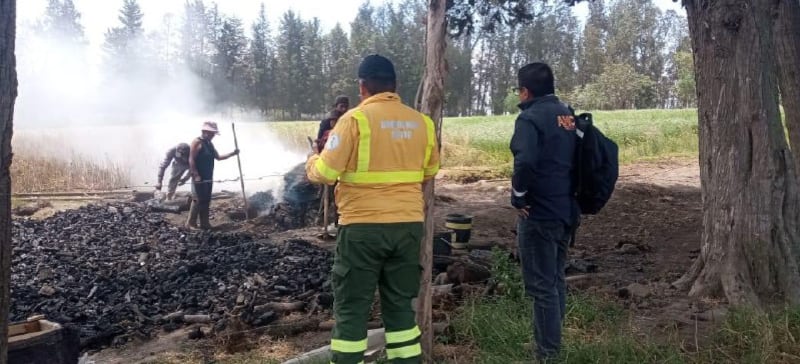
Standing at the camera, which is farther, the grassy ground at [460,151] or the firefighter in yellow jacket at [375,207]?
the grassy ground at [460,151]

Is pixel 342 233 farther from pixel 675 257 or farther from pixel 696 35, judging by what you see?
pixel 675 257

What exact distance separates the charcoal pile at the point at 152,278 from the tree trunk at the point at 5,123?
3224 millimetres

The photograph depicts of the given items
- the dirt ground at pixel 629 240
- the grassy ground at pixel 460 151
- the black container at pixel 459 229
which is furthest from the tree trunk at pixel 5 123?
the grassy ground at pixel 460 151

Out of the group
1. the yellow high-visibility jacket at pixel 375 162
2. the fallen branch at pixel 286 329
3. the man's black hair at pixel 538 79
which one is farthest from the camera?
the fallen branch at pixel 286 329

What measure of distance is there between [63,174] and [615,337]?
17.4 metres

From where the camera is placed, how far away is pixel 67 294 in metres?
7.79

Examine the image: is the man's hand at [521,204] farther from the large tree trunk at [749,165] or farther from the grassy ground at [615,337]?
the large tree trunk at [749,165]

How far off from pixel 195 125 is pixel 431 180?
3065 cm

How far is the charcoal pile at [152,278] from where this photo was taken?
6656mm

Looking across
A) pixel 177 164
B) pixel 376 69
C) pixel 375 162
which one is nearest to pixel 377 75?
pixel 376 69

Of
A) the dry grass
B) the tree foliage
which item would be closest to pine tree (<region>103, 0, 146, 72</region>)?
the tree foliage

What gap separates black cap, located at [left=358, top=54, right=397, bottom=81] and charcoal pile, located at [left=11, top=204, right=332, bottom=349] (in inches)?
128

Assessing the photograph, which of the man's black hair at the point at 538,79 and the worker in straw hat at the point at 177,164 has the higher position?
the man's black hair at the point at 538,79

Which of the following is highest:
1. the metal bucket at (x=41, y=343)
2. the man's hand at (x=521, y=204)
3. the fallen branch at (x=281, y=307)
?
the man's hand at (x=521, y=204)
